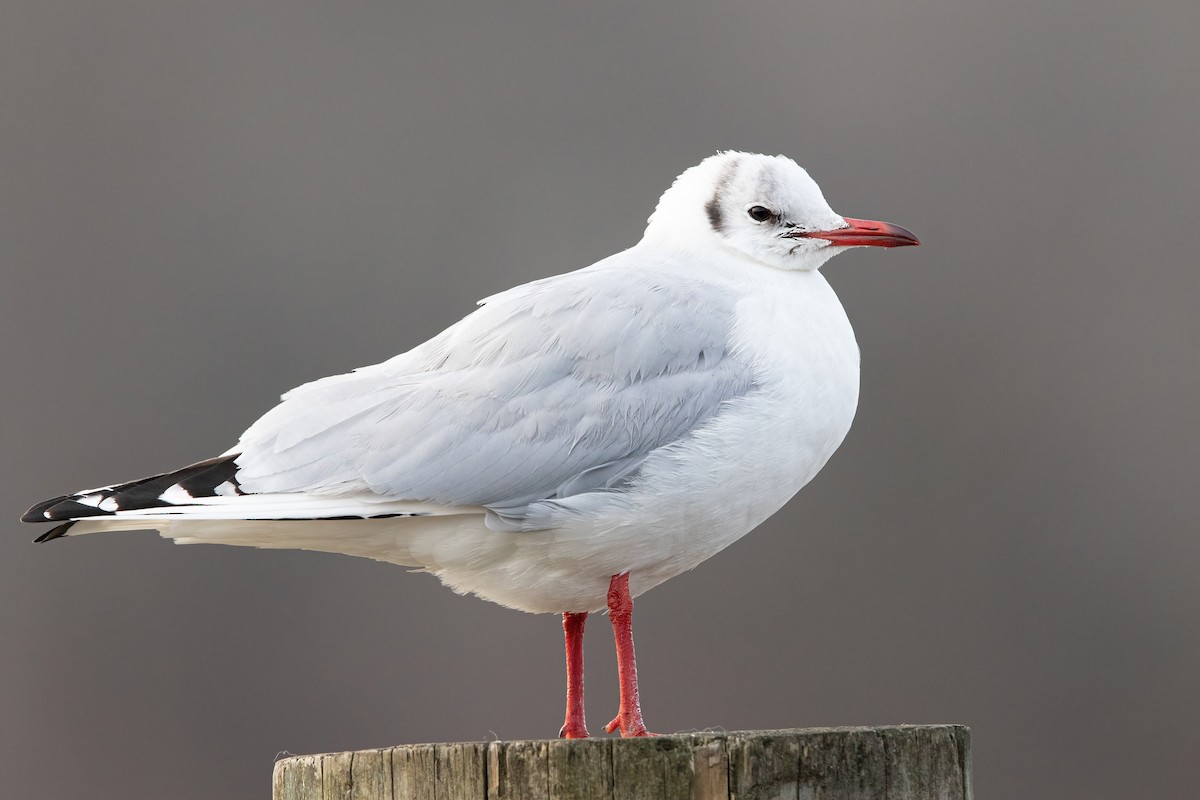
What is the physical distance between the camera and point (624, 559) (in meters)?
2.31

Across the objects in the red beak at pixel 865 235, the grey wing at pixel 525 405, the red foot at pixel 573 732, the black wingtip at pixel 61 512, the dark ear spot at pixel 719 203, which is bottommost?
the red foot at pixel 573 732

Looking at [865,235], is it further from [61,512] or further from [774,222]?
[61,512]

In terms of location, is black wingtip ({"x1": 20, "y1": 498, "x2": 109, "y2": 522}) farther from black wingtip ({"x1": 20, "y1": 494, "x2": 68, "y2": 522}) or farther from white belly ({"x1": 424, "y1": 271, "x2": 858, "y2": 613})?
white belly ({"x1": 424, "y1": 271, "x2": 858, "y2": 613})

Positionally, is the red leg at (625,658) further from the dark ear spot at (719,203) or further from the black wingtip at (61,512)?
the black wingtip at (61,512)

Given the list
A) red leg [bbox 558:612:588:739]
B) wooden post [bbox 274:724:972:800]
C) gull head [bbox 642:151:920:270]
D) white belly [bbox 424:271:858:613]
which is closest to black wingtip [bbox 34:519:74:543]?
white belly [bbox 424:271:858:613]

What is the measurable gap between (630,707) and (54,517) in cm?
110

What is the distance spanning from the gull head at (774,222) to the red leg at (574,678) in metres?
0.87

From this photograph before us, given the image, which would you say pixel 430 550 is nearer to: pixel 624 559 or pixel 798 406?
pixel 624 559

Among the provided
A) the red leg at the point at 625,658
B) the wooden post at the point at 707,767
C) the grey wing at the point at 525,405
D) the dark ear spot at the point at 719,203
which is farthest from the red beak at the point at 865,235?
the wooden post at the point at 707,767

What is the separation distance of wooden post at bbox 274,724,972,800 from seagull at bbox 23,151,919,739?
0.53m

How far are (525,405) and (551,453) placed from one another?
0.36ft

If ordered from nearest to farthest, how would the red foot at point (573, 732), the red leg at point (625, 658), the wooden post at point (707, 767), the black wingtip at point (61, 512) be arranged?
the wooden post at point (707, 767) → the black wingtip at point (61, 512) → the red leg at point (625, 658) → the red foot at point (573, 732)

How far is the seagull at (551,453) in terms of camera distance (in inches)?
88.5

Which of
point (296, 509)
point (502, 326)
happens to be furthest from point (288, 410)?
point (502, 326)
